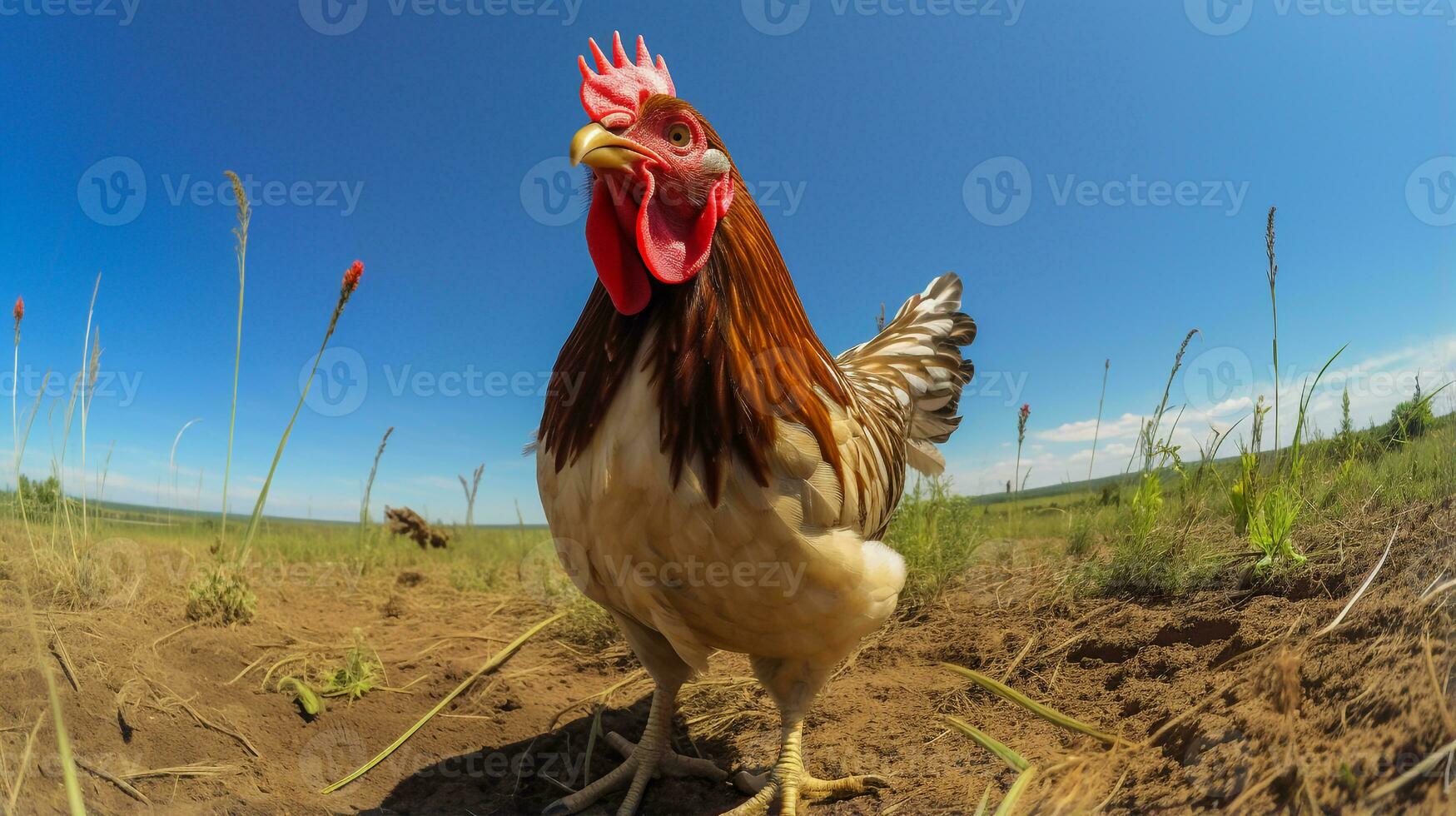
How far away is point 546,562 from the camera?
5.17 meters

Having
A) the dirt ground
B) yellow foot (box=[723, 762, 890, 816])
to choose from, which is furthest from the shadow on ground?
yellow foot (box=[723, 762, 890, 816])

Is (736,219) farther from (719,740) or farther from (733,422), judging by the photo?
(719,740)

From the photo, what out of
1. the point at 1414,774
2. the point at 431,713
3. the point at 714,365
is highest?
the point at 714,365

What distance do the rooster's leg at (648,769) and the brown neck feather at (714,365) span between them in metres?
1.15

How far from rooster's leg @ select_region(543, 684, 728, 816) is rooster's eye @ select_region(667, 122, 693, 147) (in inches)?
A: 80.0

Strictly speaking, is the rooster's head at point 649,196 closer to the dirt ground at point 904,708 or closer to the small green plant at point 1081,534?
the dirt ground at point 904,708

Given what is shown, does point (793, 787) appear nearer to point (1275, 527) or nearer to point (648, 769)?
point (648, 769)

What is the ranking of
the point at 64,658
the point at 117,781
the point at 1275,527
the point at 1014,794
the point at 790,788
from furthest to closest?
the point at 1275,527
the point at 64,658
the point at 790,788
the point at 117,781
the point at 1014,794

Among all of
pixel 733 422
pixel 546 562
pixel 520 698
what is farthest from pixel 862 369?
pixel 546 562

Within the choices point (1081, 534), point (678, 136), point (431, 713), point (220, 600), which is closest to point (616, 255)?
point (678, 136)

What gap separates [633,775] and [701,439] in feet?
5.12

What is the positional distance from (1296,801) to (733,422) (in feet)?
4.80

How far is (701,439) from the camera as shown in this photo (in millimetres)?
1829

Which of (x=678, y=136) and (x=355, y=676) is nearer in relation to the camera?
(x=678, y=136)
